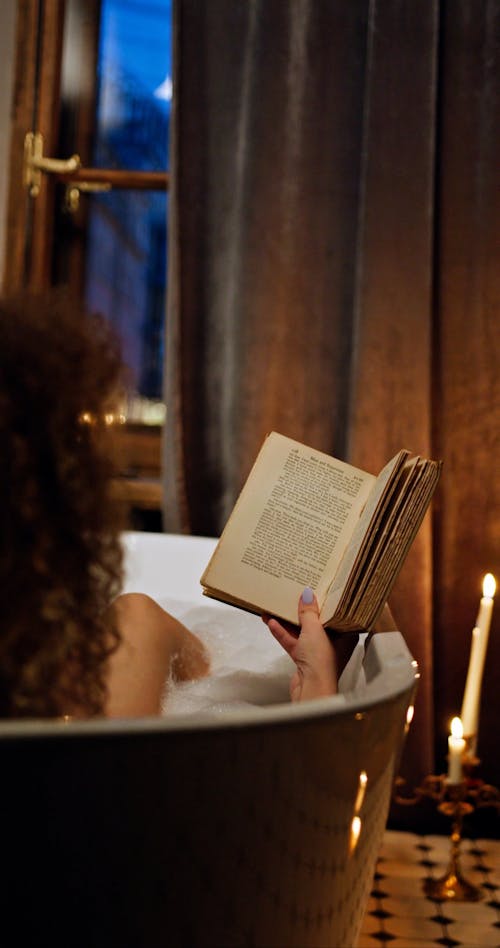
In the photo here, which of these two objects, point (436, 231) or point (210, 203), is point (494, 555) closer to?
point (436, 231)

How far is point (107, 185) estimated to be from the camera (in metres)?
2.27

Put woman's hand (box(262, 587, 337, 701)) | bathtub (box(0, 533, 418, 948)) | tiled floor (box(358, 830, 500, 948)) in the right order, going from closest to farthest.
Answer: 1. bathtub (box(0, 533, 418, 948))
2. woman's hand (box(262, 587, 337, 701))
3. tiled floor (box(358, 830, 500, 948))

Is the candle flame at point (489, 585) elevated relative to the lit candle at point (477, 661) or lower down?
elevated

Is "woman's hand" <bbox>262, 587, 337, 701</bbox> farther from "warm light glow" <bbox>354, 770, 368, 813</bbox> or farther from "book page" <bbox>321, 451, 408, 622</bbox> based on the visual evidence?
"warm light glow" <bbox>354, 770, 368, 813</bbox>

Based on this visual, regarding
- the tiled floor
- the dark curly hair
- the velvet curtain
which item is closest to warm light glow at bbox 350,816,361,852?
the dark curly hair

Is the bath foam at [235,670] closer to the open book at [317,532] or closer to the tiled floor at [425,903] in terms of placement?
the open book at [317,532]

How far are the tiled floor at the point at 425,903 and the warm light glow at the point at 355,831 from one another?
0.72 meters

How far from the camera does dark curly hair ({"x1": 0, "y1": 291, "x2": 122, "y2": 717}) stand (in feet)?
2.09

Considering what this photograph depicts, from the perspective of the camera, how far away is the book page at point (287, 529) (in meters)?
1.17

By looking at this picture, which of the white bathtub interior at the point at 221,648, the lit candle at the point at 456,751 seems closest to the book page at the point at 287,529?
the white bathtub interior at the point at 221,648

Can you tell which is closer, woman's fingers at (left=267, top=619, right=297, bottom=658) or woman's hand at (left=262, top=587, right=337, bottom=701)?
woman's hand at (left=262, top=587, right=337, bottom=701)

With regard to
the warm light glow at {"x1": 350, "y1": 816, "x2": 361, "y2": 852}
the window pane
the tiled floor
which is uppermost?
the window pane

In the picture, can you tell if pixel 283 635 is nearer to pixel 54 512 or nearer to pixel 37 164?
pixel 54 512

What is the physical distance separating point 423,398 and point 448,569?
324 mm
